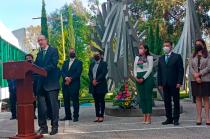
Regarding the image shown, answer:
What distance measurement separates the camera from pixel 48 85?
669 cm

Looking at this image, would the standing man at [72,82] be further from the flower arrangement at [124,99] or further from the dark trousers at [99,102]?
the flower arrangement at [124,99]

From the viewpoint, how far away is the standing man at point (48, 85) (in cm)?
668

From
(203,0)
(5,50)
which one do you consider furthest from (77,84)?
(203,0)

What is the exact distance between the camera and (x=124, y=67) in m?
11.1

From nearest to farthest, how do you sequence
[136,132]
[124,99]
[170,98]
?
1. [136,132]
2. [170,98]
3. [124,99]

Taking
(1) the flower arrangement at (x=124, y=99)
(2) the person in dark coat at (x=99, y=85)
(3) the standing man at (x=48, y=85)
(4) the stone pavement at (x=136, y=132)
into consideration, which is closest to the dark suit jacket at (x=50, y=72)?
(3) the standing man at (x=48, y=85)

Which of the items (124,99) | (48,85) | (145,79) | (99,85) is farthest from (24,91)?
(124,99)

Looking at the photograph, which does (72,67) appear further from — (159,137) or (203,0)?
(203,0)

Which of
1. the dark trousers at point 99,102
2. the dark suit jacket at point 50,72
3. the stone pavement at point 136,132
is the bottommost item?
the stone pavement at point 136,132

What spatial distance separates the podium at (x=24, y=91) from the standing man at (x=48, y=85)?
46 centimetres

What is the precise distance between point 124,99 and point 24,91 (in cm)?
418

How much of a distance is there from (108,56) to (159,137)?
5.72m

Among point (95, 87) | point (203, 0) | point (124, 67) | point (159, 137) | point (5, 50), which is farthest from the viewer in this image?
point (203, 0)

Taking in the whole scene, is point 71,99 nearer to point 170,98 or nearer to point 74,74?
point 74,74
